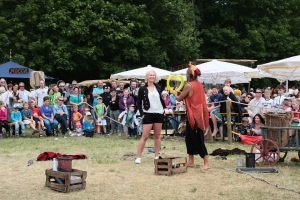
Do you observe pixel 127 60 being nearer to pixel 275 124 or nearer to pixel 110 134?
pixel 110 134

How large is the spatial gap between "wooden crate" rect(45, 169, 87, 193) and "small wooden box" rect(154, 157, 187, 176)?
64.6 inches

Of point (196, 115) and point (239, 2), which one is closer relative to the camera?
point (196, 115)

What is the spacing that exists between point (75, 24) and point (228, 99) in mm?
15349

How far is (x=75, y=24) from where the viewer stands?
Answer: 89.7 feet

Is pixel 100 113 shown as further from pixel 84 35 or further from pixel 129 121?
pixel 84 35

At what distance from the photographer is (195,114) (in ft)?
29.8

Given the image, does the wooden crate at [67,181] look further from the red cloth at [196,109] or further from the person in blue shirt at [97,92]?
the person in blue shirt at [97,92]

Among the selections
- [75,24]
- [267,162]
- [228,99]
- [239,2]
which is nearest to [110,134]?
[228,99]

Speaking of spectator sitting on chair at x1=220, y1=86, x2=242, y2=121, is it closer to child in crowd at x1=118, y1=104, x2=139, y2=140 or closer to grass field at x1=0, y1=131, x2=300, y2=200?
child in crowd at x1=118, y1=104, x2=139, y2=140

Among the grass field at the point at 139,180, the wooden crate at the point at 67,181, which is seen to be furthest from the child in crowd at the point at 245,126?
the wooden crate at the point at 67,181

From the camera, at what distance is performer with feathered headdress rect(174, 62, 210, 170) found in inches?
357

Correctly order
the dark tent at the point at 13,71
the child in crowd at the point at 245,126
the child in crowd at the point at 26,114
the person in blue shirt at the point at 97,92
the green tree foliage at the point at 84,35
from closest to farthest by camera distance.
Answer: the child in crowd at the point at 245,126 → the child in crowd at the point at 26,114 → the person in blue shirt at the point at 97,92 → the dark tent at the point at 13,71 → the green tree foliage at the point at 84,35

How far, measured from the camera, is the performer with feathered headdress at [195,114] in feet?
29.8

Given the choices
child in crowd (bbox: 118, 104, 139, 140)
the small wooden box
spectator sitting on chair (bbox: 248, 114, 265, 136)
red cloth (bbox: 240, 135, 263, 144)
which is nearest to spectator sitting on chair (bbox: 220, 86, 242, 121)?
spectator sitting on chair (bbox: 248, 114, 265, 136)
